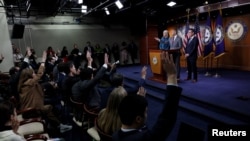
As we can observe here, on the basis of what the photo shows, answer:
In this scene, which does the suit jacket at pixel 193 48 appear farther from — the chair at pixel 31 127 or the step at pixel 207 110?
the chair at pixel 31 127

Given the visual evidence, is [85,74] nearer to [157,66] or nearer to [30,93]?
[30,93]

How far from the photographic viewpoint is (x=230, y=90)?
4738 millimetres

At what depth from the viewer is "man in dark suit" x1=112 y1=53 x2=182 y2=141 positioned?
106 centimetres

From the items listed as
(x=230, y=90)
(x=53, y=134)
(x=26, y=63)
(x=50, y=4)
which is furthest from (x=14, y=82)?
(x=50, y=4)

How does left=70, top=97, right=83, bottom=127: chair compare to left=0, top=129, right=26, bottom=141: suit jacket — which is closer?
left=0, top=129, right=26, bottom=141: suit jacket

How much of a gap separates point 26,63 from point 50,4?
673 cm

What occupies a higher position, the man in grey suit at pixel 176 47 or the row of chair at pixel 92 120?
the man in grey suit at pixel 176 47

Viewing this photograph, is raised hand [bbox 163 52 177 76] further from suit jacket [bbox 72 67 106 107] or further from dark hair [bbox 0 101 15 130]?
suit jacket [bbox 72 67 106 107]

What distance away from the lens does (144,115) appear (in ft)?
3.84

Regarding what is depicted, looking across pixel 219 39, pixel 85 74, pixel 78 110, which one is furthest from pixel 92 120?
pixel 219 39

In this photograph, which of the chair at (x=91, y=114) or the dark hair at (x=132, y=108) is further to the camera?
the chair at (x=91, y=114)

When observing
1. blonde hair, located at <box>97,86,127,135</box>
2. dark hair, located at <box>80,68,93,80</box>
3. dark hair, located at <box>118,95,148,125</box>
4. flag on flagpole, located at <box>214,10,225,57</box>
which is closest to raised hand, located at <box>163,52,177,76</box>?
dark hair, located at <box>118,95,148,125</box>

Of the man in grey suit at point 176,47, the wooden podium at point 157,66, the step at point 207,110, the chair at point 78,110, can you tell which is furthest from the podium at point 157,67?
the chair at point 78,110

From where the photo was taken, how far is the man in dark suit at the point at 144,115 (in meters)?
1.06
